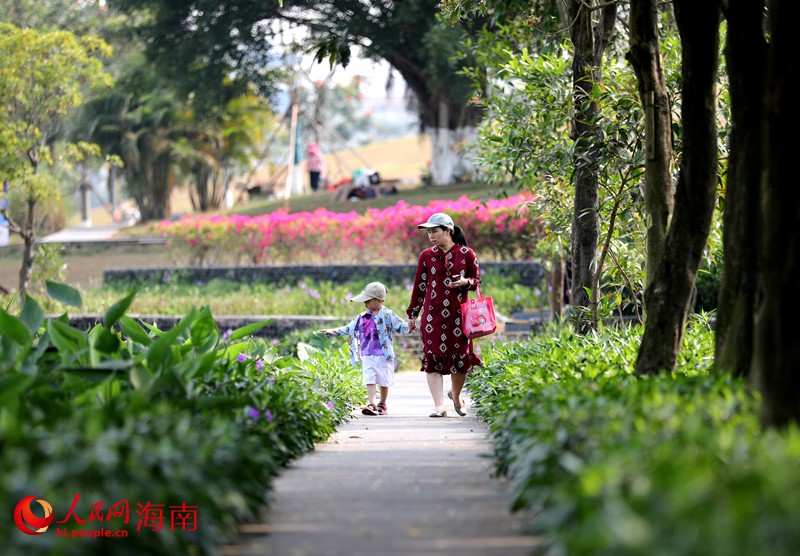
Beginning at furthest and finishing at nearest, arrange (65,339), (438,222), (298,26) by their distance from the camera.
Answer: (298,26), (438,222), (65,339)

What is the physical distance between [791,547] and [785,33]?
2569 mm

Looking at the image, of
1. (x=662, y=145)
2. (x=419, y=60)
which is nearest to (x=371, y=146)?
(x=419, y=60)

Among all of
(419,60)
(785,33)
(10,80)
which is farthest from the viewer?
(419,60)

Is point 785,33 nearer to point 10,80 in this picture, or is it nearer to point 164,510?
point 164,510

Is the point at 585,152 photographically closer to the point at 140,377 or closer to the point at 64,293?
the point at 64,293

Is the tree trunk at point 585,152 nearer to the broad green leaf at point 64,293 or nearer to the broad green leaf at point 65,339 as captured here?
the broad green leaf at point 64,293

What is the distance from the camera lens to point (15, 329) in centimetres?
648

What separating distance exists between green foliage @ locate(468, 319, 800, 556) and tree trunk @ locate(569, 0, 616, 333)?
11.3ft

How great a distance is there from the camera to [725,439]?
13.9ft

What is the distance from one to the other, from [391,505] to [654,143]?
11.3 feet

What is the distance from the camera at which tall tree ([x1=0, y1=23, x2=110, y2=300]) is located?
869 inches

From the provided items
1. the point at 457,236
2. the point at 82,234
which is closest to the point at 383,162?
the point at 82,234

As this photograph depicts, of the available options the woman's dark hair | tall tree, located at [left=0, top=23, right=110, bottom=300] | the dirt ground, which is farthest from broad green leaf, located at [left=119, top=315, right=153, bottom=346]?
the dirt ground

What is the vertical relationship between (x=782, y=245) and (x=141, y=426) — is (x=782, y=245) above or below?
above
